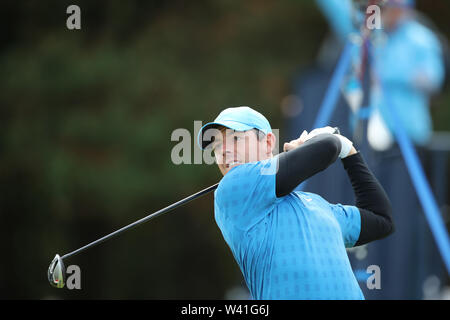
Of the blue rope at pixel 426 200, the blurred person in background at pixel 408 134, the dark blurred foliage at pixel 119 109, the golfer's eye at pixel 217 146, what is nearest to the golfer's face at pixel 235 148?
the golfer's eye at pixel 217 146

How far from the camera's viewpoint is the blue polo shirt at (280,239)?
192 cm

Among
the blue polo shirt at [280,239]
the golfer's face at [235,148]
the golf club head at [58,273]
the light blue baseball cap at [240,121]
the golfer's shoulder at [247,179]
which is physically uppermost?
the light blue baseball cap at [240,121]

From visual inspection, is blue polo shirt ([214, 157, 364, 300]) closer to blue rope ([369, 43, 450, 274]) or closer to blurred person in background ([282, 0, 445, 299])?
blue rope ([369, 43, 450, 274])

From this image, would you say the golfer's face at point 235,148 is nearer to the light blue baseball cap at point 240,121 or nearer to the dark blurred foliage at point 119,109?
the light blue baseball cap at point 240,121

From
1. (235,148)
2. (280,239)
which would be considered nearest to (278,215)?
(280,239)

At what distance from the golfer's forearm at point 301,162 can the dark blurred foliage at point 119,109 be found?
5934 mm

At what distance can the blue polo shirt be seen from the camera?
75.6 inches

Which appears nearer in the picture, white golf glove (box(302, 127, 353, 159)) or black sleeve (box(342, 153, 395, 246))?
white golf glove (box(302, 127, 353, 159))

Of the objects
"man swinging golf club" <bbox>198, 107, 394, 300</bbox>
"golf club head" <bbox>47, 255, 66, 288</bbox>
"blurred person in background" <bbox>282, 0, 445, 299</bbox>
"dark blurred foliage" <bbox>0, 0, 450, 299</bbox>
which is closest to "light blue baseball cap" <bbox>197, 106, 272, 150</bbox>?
"man swinging golf club" <bbox>198, 107, 394, 300</bbox>

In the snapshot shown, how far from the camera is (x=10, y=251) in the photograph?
814 centimetres

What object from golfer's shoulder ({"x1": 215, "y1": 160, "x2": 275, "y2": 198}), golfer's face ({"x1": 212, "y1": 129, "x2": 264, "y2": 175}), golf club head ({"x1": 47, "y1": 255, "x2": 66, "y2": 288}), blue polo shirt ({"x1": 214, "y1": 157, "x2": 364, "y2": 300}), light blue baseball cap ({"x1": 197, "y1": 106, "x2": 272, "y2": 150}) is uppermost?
light blue baseball cap ({"x1": 197, "y1": 106, "x2": 272, "y2": 150})

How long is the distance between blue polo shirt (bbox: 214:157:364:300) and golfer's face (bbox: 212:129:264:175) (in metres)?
0.06

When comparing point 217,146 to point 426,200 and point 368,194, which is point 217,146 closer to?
point 368,194
